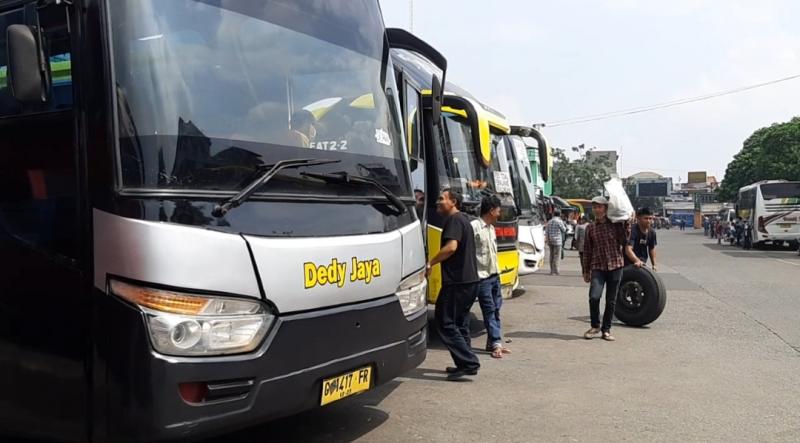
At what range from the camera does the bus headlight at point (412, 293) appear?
15.5 ft

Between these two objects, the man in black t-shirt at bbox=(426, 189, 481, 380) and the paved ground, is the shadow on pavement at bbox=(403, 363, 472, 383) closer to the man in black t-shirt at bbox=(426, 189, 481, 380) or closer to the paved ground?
the paved ground

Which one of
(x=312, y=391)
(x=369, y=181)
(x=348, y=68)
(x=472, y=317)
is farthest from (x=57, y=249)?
(x=472, y=317)

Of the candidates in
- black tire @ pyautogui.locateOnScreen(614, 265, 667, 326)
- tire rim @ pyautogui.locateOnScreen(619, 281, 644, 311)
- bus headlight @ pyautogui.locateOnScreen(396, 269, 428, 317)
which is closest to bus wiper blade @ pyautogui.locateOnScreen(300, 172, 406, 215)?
bus headlight @ pyautogui.locateOnScreen(396, 269, 428, 317)

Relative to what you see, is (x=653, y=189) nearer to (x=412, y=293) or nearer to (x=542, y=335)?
(x=542, y=335)

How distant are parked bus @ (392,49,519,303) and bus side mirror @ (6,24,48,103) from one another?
11.8ft

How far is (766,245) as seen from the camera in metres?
36.4

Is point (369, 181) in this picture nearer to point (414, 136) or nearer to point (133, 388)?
point (133, 388)

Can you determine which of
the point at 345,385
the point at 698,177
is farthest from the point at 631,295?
the point at 698,177

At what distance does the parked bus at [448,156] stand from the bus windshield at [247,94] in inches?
74.2

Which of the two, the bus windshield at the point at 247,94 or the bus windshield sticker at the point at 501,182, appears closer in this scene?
the bus windshield at the point at 247,94

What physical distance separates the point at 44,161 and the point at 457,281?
12.4 ft

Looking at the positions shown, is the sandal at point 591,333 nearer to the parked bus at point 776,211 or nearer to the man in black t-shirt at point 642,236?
the man in black t-shirt at point 642,236

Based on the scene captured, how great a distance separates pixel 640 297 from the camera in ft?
31.7

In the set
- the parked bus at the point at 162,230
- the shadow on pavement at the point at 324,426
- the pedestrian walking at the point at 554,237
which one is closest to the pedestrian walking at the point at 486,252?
the shadow on pavement at the point at 324,426
